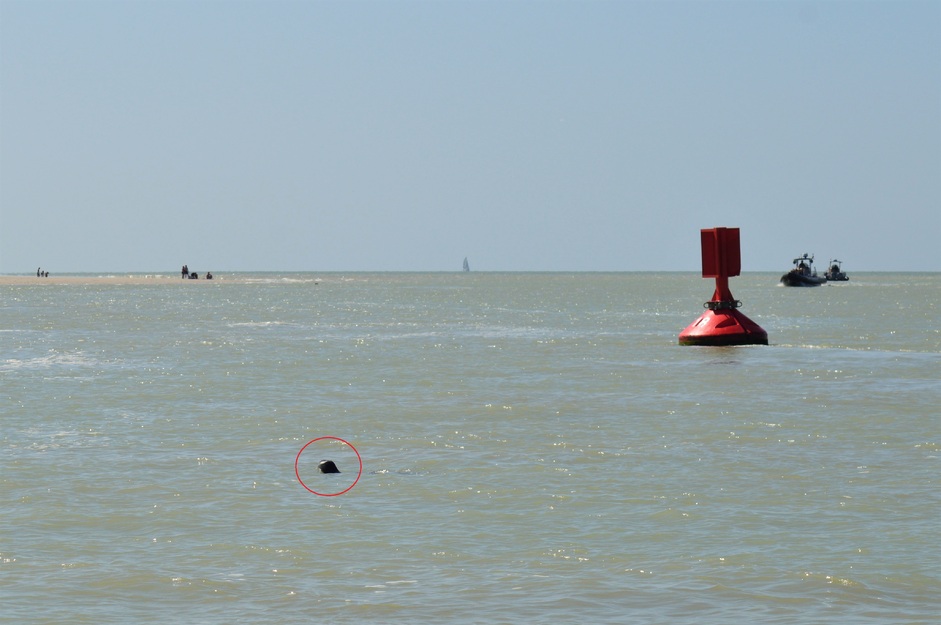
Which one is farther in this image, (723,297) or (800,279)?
(800,279)

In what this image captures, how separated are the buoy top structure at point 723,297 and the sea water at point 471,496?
19.1ft

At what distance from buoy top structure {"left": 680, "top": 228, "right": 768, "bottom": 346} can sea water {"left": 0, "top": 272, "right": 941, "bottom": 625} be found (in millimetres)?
5817

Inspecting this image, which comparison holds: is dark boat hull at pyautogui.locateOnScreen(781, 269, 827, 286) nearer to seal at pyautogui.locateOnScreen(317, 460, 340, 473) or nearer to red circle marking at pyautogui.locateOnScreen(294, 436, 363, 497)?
red circle marking at pyautogui.locateOnScreen(294, 436, 363, 497)

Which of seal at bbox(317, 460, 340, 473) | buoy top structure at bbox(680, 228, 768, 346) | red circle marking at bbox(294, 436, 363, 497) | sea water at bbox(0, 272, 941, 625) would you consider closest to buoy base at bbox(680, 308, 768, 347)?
buoy top structure at bbox(680, 228, 768, 346)

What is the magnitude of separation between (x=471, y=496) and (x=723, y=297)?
83.5ft

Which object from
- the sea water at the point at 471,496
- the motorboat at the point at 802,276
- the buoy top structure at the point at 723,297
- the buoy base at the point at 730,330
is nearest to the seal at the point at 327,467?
the sea water at the point at 471,496

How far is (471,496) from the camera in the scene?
14.3 metres

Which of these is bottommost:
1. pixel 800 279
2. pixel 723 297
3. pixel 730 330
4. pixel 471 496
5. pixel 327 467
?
pixel 471 496

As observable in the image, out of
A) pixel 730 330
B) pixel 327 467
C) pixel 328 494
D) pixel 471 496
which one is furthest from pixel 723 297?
pixel 328 494

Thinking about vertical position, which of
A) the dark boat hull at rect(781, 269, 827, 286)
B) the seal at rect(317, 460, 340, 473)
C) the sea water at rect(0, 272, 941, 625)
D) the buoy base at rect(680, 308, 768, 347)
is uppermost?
the dark boat hull at rect(781, 269, 827, 286)

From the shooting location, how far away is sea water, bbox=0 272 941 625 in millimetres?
10164

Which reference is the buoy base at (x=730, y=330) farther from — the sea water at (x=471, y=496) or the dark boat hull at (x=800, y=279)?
the dark boat hull at (x=800, y=279)

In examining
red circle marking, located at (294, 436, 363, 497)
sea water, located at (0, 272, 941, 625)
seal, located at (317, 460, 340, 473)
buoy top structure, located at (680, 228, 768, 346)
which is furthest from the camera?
buoy top structure, located at (680, 228, 768, 346)

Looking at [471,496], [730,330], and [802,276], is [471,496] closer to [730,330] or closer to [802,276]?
[730,330]
